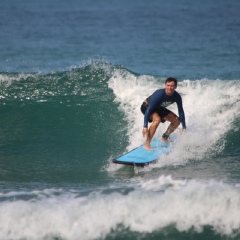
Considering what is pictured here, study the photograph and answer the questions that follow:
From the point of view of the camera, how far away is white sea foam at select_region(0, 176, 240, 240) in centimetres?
829

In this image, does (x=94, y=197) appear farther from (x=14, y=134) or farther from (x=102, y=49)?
(x=102, y=49)

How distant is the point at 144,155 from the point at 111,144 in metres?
1.87

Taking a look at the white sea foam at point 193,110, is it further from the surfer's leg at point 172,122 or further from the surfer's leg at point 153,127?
the surfer's leg at point 153,127

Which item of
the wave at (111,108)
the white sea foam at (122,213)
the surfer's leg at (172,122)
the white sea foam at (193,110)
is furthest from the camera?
the wave at (111,108)

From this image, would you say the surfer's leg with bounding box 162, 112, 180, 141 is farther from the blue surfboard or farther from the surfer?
the blue surfboard

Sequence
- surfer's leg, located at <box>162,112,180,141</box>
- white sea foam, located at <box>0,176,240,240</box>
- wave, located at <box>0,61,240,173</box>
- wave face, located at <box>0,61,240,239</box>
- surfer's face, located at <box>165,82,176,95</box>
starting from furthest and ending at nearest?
1. wave, located at <box>0,61,240,173</box>
2. surfer's leg, located at <box>162,112,180,141</box>
3. surfer's face, located at <box>165,82,176,95</box>
4. wave face, located at <box>0,61,240,239</box>
5. white sea foam, located at <box>0,176,240,240</box>

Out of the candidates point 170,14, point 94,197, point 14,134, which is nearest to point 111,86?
point 14,134

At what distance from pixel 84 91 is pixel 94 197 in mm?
6540

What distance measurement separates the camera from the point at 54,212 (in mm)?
8469

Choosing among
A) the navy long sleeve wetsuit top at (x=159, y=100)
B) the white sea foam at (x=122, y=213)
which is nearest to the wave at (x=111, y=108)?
the navy long sleeve wetsuit top at (x=159, y=100)

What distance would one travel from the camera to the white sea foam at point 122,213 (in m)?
8.29

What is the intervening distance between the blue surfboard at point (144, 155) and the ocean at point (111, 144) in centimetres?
14

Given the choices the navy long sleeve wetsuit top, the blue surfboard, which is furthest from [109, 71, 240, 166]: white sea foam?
the navy long sleeve wetsuit top

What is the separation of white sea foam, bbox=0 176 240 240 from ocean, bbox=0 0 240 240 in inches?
0.6
